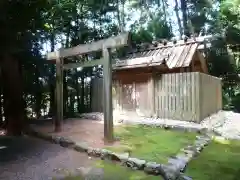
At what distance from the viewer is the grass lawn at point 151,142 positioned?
18.4 feet

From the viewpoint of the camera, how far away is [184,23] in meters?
19.3

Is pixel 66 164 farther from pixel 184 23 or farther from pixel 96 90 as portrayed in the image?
pixel 184 23

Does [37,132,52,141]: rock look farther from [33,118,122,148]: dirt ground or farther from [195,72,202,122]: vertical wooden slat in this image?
[195,72,202,122]: vertical wooden slat

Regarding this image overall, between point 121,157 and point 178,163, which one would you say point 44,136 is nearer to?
point 121,157

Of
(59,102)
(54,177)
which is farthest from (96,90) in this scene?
(54,177)

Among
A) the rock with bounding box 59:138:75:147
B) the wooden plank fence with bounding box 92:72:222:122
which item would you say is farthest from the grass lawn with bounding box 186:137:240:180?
the rock with bounding box 59:138:75:147

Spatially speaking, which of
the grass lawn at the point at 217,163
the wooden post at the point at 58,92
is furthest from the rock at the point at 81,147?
the grass lawn at the point at 217,163

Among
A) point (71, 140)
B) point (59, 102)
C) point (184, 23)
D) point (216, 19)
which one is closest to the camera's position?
point (71, 140)

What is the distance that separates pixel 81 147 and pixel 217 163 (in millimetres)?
3046

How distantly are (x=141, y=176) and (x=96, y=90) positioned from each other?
901 centimetres

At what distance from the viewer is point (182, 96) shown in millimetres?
9484

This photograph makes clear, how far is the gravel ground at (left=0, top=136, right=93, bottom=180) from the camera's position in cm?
473

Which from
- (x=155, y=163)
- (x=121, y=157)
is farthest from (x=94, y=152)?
(x=155, y=163)

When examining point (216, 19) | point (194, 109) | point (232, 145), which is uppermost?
point (216, 19)
